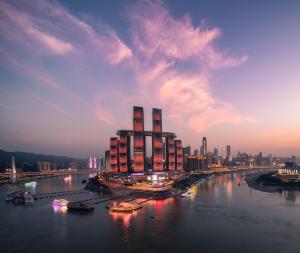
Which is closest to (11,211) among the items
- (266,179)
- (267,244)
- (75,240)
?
(75,240)

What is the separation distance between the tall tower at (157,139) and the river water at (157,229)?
76482 mm

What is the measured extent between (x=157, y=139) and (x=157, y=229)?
10812cm

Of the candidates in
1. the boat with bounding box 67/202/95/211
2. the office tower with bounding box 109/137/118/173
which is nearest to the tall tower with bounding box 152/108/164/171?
the office tower with bounding box 109/137/118/173

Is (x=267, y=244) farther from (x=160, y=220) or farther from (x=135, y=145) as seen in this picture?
(x=135, y=145)

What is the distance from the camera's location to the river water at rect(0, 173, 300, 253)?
2138 inches

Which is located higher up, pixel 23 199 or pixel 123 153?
pixel 123 153

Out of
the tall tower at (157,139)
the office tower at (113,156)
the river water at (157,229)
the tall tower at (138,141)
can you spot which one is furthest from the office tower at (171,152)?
the river water at (157,229)

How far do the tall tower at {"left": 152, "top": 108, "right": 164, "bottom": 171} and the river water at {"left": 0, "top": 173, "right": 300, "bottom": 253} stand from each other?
76482 mm

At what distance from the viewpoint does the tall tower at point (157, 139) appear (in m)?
173

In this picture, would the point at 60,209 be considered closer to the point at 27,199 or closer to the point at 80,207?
the point at 80,207

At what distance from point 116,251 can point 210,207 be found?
52.1 m

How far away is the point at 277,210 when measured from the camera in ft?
292

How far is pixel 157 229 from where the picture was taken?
66250mm

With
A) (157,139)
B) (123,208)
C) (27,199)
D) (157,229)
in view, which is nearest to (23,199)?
(27,199)
